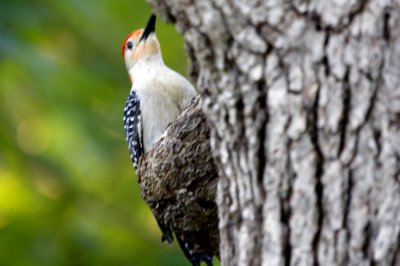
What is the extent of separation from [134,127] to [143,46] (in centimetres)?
97

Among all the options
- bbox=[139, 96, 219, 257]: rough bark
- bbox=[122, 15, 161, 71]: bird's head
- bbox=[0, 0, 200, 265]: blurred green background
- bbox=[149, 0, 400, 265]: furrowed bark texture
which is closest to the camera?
bbox=[149, 0, 400, 265]: furrowed bark texture

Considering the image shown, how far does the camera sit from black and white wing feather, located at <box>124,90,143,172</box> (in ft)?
24.5

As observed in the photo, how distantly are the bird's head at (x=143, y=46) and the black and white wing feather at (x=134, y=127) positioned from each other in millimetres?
548

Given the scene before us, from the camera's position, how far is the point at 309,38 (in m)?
3.50

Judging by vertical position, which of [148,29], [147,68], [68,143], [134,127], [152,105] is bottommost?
[68,143]

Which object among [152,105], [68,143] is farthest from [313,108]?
[68,143]

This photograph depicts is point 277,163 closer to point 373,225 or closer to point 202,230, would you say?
point 373,225

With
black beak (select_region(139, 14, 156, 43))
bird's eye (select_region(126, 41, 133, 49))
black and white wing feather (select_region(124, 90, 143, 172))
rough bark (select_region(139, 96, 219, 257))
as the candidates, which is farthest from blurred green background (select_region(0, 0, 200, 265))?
rough bark (select_region(139, 96, 219, 257))

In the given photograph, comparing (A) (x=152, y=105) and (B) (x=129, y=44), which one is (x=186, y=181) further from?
(B) (x=129, y=44)

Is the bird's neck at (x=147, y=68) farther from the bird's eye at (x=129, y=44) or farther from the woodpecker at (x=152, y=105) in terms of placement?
the bird's eye at (x=129, y=44)

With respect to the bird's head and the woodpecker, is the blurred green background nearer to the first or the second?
the bird's head

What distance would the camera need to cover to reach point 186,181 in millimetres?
5758

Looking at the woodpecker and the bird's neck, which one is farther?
the bird's neck

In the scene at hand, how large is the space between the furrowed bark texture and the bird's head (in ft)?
15.0
